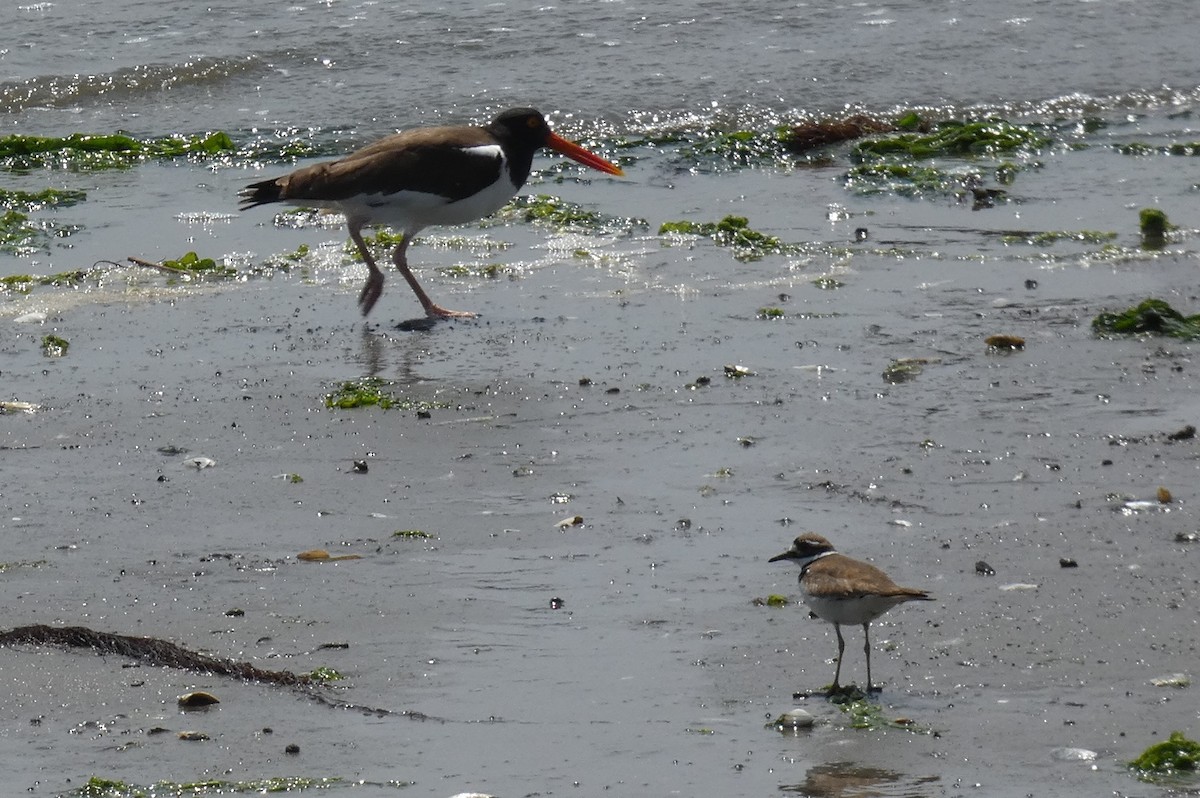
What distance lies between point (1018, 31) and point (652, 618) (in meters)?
10.6

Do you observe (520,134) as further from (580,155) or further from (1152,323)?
(1152,323)

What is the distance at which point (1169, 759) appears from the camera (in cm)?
389

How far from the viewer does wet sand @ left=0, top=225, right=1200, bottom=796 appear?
13.8 feet

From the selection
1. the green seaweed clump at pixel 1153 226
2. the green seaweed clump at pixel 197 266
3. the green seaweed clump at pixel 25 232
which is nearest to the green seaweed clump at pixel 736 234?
the green seaweed clump at pixel 1153 226

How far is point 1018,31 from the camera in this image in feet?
47.0

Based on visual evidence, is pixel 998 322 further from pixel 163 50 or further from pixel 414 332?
pixel 163 50

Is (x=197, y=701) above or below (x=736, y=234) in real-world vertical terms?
below

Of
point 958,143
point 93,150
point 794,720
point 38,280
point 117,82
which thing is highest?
point 117,82

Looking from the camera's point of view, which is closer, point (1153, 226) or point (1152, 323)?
point (1152, 323)

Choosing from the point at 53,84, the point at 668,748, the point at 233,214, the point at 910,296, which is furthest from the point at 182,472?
the point at 53,84

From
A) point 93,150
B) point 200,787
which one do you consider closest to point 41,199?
point 93,150

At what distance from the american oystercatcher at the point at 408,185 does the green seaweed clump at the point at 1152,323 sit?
3214 mm

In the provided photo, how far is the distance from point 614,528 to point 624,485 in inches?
16.1

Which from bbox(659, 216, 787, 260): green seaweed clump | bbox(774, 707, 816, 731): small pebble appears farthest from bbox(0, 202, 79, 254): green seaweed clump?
bbox(774, 707, 816, 731): small pebble
